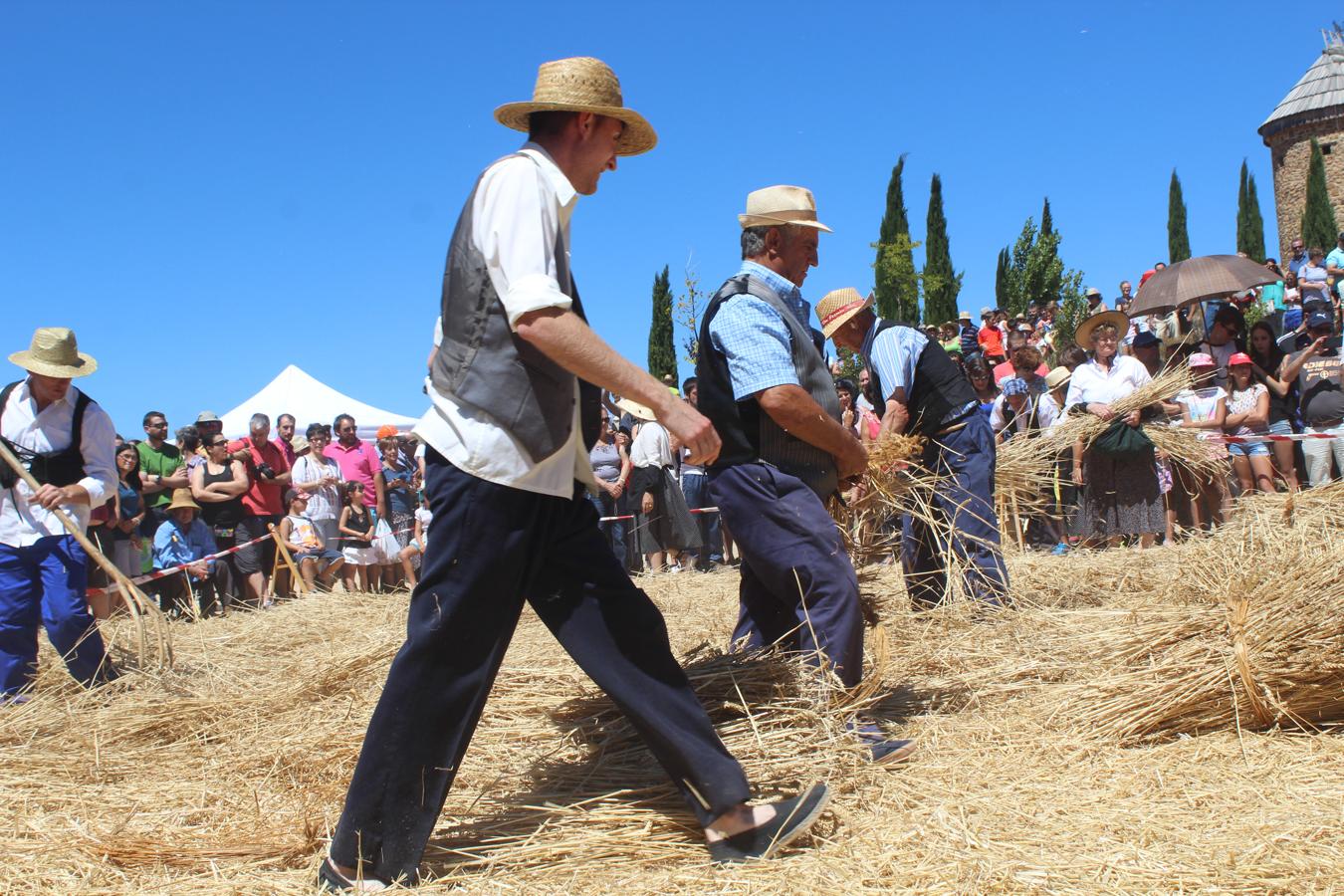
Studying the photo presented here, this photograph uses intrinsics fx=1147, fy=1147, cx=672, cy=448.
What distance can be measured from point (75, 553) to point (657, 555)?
732 centimetres

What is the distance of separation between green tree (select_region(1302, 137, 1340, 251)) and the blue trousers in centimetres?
4028

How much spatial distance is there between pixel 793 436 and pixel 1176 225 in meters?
49.2

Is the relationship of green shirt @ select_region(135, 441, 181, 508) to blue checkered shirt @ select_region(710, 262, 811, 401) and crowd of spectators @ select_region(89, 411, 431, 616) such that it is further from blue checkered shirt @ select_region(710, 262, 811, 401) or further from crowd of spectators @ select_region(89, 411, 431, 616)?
blue checkered shirt @ select_region(710, 262, 811, 401)

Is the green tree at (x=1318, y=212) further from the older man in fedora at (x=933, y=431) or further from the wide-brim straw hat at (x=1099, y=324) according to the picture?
the older man in fedora at (x=933, y=431)

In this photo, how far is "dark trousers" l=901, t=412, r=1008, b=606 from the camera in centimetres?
557

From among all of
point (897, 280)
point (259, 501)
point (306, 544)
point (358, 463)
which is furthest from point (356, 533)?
point (897, 280)

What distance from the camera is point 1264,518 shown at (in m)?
4.73

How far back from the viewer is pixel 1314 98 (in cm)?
4378

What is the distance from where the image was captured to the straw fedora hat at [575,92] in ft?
9.53

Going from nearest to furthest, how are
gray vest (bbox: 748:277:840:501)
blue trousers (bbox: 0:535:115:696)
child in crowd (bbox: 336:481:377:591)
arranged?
gray vest (bbox: 748:277:840:501) < blue trousers (bbox: 0:535:115:696) < child in crowd (bbox: 336:481:377:591)

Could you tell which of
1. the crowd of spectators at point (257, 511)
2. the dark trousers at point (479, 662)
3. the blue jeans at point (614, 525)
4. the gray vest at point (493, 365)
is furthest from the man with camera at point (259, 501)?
the gray vest at point (493, 365)

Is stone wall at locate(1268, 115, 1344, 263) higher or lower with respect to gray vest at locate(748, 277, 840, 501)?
higher

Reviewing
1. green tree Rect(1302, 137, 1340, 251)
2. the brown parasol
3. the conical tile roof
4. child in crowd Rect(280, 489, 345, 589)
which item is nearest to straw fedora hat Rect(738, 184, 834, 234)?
child in crowd Rect(280, 489, 345, 589)

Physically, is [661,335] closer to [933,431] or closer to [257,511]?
[257,511]
